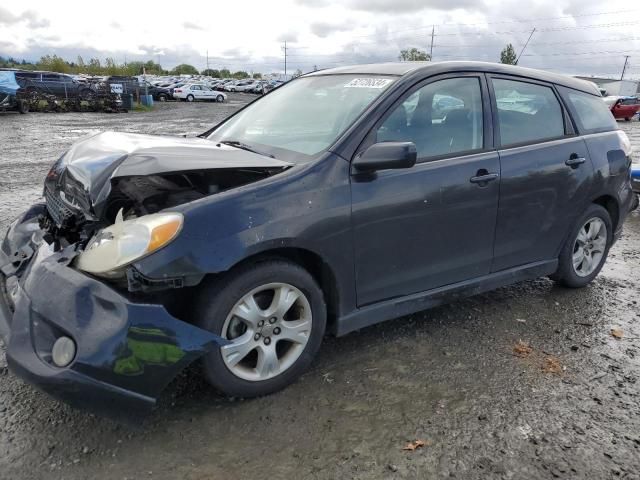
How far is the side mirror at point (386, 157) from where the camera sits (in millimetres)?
2820

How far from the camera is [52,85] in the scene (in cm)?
2766

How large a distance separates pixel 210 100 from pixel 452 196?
43510mm

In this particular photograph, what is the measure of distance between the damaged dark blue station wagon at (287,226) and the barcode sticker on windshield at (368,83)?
2cm

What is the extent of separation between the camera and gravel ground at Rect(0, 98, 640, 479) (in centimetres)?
235

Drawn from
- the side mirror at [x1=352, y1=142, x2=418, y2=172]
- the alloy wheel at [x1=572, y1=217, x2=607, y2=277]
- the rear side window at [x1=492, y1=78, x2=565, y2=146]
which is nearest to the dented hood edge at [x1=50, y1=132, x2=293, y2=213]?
the side mirror at [x1=352, y1=142, x2=418, y2=172]

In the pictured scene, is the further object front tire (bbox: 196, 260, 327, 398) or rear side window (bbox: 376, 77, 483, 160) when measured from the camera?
rear side window (bbox: 376, 77, 483, 160)

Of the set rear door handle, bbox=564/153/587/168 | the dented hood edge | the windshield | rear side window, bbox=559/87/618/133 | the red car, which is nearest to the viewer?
the dented hood edge

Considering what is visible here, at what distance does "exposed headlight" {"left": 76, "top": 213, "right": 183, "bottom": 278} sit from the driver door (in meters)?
1.02

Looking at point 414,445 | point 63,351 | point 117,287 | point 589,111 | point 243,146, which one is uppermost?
point 589,111

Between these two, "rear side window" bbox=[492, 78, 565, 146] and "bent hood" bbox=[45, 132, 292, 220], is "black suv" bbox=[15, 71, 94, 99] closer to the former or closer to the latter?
"bent hood" bbox=[45, 132, 292, 220]

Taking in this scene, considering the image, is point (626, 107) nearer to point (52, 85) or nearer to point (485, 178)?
point (52, 85)

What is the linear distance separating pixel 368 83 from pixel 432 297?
1.44m

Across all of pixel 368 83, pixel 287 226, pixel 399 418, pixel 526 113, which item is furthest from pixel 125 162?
pixel 526 113

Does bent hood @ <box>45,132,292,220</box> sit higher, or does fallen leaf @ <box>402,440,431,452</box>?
bent hood @ <box>45,132,292,220</box>
